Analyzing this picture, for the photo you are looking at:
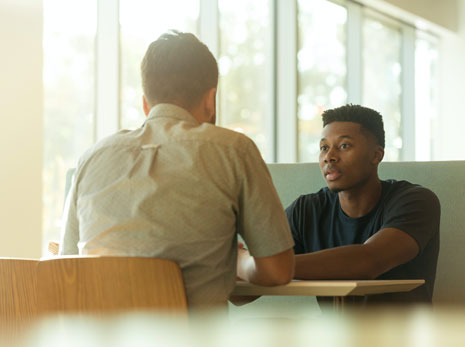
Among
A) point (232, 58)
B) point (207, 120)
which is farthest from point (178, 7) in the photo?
point (207, 120)

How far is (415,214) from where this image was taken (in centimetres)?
207

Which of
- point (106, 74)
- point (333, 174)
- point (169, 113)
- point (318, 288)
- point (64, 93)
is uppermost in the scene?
point (106, 74)

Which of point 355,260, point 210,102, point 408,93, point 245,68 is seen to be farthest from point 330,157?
point 408,93

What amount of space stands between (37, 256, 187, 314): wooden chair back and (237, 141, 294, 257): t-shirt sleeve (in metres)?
0.23

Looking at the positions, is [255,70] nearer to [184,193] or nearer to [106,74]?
[106,74]

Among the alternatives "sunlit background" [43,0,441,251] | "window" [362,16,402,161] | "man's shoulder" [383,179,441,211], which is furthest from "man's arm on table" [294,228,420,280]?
"window" [362,16,402,161]

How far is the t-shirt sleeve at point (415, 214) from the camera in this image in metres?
2.04

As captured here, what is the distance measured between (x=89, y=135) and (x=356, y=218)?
320cm

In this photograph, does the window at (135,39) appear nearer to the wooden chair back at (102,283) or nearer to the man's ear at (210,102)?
the man's ear at (210,102)

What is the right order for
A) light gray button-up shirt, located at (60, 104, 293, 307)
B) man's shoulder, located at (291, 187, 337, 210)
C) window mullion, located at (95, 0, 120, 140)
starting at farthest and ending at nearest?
window mullion, located at (95, 0, 120, 140), man's shoulder, located at (291, 187, 337, 210), light gray button-up shirt, located at (60, 104, 293, 307)

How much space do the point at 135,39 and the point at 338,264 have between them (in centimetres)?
402

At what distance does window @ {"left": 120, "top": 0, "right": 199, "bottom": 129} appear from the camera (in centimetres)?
545

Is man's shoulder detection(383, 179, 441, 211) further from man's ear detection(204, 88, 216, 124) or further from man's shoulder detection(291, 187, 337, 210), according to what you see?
man's ear detection(204, 88, 216, 124)

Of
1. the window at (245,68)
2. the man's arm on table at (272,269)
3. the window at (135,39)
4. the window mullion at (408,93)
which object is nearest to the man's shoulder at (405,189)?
the man's arm on table at (272,269)
